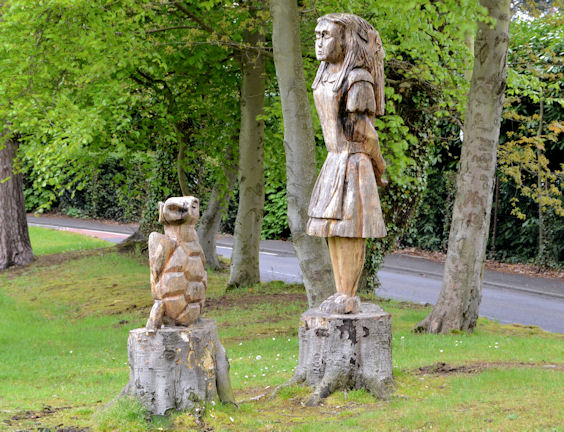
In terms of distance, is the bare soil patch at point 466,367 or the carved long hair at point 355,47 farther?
the bare soil patch at point 466,367

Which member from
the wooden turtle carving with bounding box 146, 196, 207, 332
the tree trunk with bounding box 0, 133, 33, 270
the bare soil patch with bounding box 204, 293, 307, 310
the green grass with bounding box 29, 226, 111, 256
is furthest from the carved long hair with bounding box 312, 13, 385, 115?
the green grass with bounding box 29, 226, 111, 256

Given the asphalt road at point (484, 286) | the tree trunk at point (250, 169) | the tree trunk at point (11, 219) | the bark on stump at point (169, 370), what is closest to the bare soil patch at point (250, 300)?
the tree trunk at point (250, 169)

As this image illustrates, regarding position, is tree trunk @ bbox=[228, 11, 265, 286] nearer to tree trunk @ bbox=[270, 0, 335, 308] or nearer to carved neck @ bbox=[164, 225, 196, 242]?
tree trunk @ bbox=[270, 0, 335, 308]

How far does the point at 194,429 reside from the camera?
234 inches

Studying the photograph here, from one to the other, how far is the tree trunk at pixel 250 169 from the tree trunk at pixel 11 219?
8.16 m

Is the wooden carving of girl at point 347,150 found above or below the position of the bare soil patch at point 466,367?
above

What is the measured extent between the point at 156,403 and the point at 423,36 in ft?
25.4

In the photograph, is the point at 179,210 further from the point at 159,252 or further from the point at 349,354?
the point at 349,354

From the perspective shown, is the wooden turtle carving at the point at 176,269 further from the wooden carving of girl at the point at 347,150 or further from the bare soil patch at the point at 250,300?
the bare soil patch at the point at 250,300

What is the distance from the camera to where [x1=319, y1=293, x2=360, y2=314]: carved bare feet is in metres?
7.08

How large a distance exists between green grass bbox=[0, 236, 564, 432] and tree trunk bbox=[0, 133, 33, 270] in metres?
3.39

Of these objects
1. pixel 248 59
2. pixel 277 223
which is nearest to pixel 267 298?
pixel 248 59

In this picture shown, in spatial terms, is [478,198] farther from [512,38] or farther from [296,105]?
[512,38]

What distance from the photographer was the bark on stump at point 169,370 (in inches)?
240
